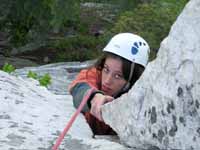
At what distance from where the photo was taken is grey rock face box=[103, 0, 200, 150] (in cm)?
171

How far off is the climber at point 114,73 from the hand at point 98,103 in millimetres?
122

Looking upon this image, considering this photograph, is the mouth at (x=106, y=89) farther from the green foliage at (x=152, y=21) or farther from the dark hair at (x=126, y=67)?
the green foliage at (x=152, y=21)

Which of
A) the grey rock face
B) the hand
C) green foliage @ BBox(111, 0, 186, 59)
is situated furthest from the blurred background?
the grey rock face

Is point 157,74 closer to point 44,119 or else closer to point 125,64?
point 44,119

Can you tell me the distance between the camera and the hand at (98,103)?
89.9 inches

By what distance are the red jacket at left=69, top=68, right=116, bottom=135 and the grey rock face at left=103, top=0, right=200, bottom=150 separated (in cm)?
47

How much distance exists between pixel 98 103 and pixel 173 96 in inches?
23.5

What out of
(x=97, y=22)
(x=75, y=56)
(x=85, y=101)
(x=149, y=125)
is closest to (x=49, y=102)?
(x=85, y=101)

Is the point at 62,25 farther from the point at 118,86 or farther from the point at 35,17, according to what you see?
the point at 118,86

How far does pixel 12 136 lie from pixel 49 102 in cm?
61

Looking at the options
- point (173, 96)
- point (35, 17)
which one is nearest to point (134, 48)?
point (173, 96)

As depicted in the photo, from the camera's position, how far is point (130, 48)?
106 inches

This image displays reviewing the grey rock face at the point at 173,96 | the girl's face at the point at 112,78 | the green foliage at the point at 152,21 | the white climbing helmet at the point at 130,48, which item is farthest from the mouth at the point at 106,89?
the green foliage at the point at 152,21

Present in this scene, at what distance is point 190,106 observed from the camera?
171cm
